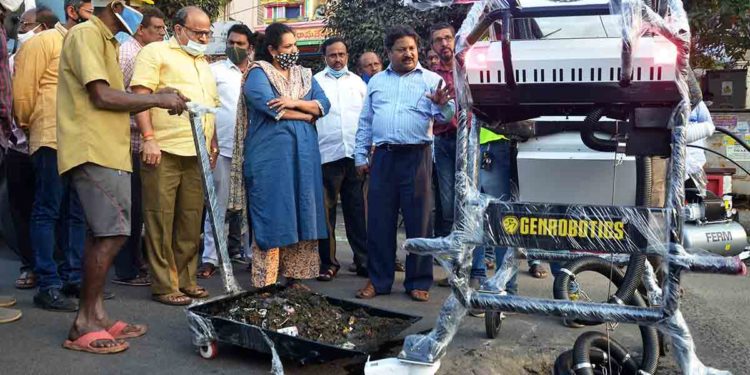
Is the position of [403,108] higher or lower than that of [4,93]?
lower

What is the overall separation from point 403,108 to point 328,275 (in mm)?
1617

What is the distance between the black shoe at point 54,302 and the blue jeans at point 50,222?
0.17 feet

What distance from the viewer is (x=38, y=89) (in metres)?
4.68

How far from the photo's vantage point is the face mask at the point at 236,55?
20.0ft

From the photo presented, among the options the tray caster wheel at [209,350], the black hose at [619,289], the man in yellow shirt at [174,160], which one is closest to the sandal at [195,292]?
the man in yellow shirt at [174,160]

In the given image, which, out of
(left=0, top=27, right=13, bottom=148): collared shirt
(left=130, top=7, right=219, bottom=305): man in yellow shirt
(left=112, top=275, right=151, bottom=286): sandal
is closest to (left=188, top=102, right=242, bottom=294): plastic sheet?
(left=130, top=7, right=219, bottom=305): man in yellow shirt

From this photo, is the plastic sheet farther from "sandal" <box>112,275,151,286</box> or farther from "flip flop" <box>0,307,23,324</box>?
"sandal" <box>112,275,151,286</box>

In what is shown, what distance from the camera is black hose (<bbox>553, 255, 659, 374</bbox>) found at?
3.41 meters

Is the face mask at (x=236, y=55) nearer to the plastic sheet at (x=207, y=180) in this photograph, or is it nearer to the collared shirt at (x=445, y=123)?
the collared shirt at (x=445, y=123)

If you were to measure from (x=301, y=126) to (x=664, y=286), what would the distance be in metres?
2.84

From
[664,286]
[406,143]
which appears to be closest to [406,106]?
[406,143]

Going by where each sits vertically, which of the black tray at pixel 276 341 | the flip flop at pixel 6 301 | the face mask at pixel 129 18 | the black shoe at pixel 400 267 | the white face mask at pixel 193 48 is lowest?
the black shoe at pixel 400 267

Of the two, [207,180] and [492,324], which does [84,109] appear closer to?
[207,180]

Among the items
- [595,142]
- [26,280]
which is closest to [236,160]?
[26,280]
